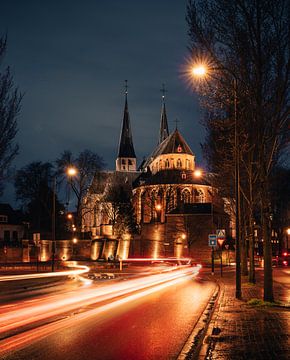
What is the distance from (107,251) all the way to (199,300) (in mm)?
54235

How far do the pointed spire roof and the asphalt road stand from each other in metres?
112

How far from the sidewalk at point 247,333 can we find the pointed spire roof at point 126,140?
372ft

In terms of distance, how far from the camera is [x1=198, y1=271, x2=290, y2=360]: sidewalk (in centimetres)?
783

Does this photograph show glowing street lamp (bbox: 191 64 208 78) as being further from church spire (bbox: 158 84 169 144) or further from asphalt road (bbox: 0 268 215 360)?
church spire (bbox: 158 84 169 144)

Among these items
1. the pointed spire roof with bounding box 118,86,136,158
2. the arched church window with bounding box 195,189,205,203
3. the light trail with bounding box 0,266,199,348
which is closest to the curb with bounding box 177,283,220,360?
the light trail with bounding box 0,266,199,348

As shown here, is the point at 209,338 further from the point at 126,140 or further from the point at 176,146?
the point at 126,140

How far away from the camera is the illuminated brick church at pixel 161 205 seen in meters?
69.2

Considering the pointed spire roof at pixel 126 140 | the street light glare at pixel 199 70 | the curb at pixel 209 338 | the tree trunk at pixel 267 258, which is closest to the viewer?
the curb at pixel 209 338

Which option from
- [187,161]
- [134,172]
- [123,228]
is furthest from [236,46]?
[134,172]

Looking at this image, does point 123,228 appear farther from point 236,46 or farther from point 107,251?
point 236,46

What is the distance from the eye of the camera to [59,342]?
9.32m

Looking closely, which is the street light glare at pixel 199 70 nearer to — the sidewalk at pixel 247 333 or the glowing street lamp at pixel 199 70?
the glowing street lamp at pixel 199 70

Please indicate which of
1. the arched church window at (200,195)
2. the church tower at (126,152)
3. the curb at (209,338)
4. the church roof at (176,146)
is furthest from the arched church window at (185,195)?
the curb at (209,338)

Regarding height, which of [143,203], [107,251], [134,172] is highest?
[134,172]
